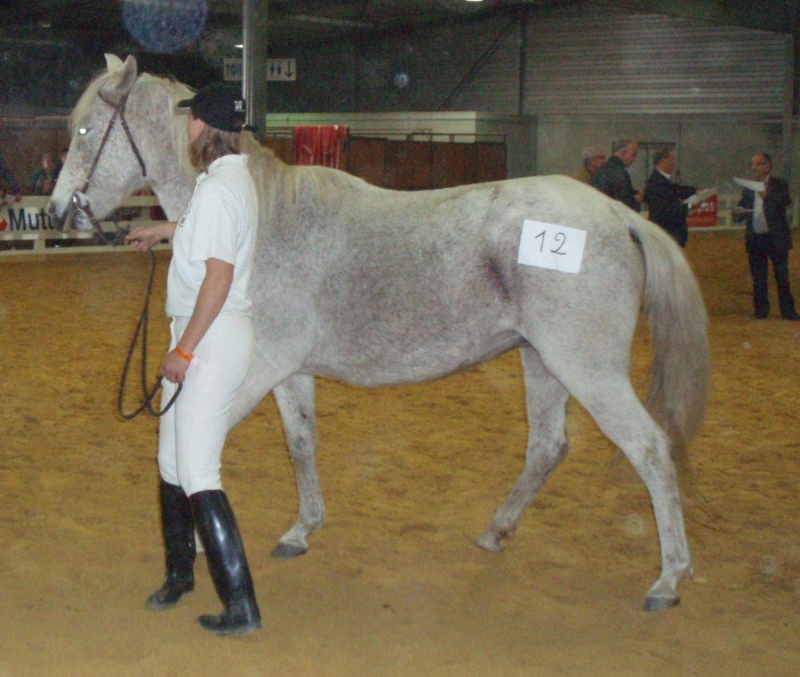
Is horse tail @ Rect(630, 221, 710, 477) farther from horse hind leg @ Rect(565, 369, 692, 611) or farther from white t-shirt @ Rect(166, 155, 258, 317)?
white t-shirt @ Rect(166, 155, 258, 317)

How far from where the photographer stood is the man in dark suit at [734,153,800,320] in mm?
10844

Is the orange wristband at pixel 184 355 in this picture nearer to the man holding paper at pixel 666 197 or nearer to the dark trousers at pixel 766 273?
the man holding paper at pixel 666 197

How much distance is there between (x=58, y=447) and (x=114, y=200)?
233 centimetres

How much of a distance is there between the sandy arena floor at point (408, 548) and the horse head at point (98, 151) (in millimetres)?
1436

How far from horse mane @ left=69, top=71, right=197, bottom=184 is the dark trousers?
8.65 m

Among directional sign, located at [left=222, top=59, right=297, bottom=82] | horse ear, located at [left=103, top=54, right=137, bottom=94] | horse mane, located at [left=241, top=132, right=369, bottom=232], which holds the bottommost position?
horse mane, located at [left=241, top=132, right=369, bottom=232]

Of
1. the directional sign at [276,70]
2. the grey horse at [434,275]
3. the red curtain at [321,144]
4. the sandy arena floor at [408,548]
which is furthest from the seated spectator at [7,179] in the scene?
the grey horse at [434,275]

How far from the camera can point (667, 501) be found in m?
3.65

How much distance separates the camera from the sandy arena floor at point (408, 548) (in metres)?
3.20

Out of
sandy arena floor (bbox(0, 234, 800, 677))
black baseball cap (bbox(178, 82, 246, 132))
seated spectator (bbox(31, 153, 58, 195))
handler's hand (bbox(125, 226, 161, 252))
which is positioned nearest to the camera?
black baseball cap (bbox(178, 82, 246, 132))

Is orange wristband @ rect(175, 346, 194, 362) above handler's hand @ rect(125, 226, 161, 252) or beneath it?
beneath

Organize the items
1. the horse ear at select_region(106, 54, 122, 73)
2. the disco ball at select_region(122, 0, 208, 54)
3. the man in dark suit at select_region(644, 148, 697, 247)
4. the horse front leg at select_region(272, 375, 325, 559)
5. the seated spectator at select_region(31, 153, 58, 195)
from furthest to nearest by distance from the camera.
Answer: the disco ball at select_region(122, 0, 208, 54)
the seated spectator at select_region(31, 153, 58, 195)
the man in dark suit at select_region(644, 148, 697, 247)
the horse front leg at select_region(272, 375, 325, 559)
the horse ear at select_region(106, 54, 122, 73)

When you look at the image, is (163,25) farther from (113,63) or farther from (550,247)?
(550,247)

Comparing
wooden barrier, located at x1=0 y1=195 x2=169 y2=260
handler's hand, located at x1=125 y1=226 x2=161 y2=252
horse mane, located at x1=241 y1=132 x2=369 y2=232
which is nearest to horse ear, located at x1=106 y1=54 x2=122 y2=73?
horse mane, located at x1=241 y1=132 x2=369 y2=232
